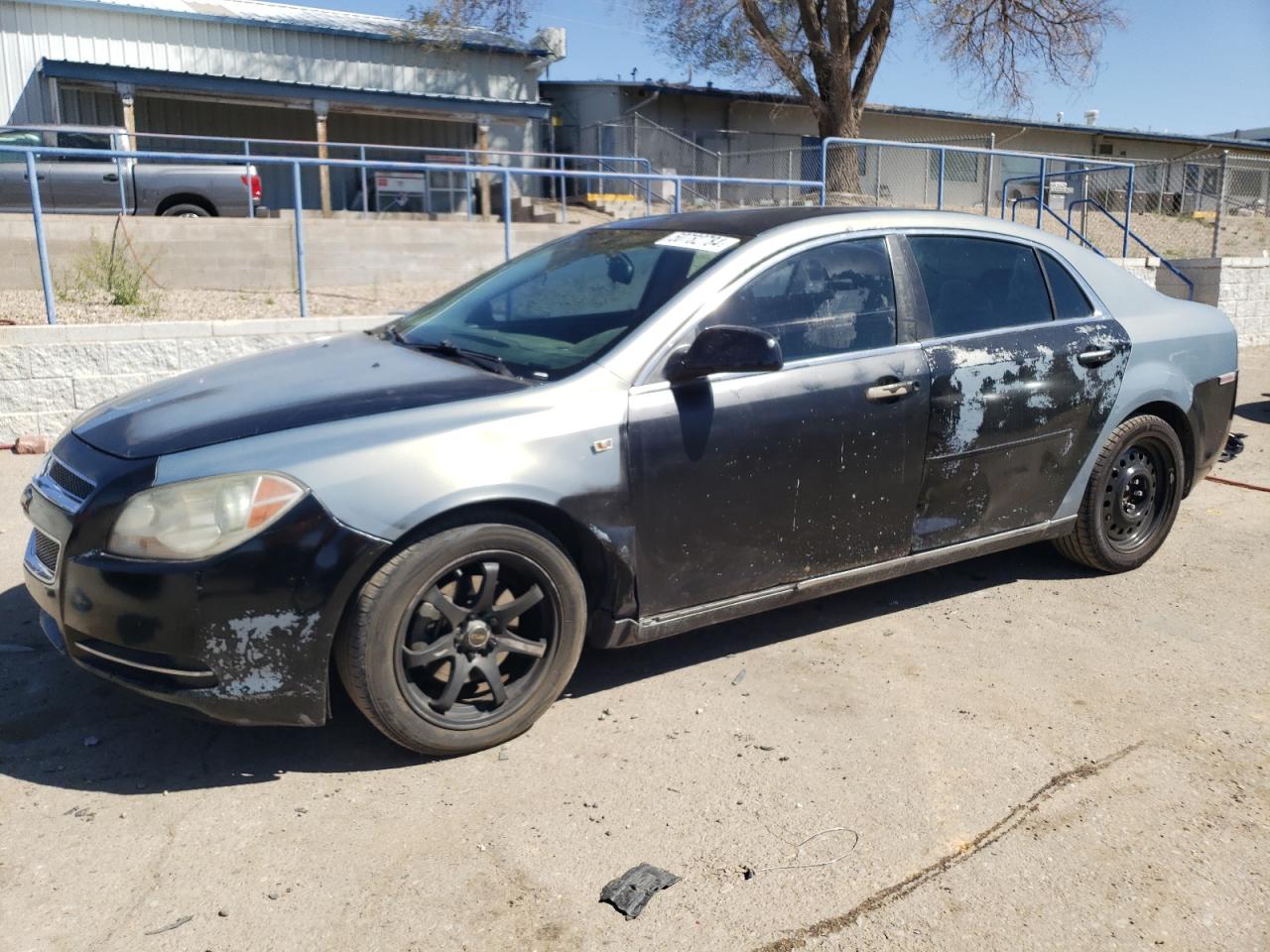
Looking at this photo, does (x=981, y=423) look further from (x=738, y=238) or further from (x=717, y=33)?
(x=717, y=33)

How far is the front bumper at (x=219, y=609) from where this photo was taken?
2.93 meters

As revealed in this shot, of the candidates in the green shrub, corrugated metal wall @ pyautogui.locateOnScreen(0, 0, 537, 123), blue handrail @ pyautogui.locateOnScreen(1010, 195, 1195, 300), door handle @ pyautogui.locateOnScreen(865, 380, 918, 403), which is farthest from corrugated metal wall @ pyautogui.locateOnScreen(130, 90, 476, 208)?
door handle @ pyautogui.locateOnScreen(865, 380, 918, 403)

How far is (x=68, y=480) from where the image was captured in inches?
128

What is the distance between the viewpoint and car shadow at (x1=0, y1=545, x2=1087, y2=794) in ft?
10.7

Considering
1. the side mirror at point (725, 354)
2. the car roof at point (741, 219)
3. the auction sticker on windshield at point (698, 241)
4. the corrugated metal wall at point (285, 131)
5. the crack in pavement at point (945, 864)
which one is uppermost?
the corrugated metal wall at point (285, 131)

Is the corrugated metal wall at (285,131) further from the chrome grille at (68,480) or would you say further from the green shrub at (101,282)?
the chrome grille at (68,480)

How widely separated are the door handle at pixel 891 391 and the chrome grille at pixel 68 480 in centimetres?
258

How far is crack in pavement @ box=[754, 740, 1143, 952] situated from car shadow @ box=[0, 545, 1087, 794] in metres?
1.32

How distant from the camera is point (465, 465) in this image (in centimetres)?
315

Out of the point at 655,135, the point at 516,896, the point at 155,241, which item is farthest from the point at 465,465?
the point at 655,135

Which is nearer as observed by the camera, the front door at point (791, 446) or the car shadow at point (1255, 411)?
the front door at point (791, 446)

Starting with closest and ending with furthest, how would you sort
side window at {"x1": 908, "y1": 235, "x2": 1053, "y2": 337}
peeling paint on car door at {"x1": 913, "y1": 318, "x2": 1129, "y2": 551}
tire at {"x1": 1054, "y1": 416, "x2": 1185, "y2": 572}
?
1. peeling paint on car door at {"x1": 913, "y1": 318, "x2": 1129, "y2": 551}
2. side window at {"x1": 908, "y1": 235, "x2": 1053, "y2": 337}
3. tire at {"x1": 1054, "y1": 416, "x2": 1185, "y2": 572}

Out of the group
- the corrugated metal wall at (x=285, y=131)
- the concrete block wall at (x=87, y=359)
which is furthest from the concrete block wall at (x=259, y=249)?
the corrugated metal wall at (x=285, y=131)

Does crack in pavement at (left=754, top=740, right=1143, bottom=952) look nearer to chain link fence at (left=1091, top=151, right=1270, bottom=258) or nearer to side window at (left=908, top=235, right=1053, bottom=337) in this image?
side window at (left=908, top=235, right=1053, bottom=337)
